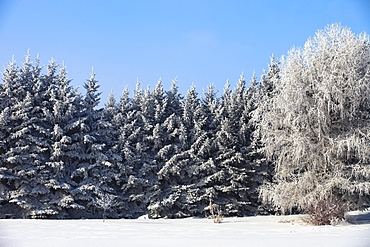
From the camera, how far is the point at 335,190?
1288cm

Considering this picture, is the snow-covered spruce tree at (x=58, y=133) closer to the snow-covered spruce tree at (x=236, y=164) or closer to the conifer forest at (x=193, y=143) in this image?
the conifer forest at (x=193, y=143)

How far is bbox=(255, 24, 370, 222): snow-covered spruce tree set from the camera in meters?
12.5

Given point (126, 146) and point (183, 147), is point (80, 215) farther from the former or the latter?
point (183, 147)

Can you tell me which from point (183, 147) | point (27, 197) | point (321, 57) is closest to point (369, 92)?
point (321, 57)

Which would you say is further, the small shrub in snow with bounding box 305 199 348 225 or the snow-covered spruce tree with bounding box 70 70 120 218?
the snow-covered spruce tree with bounding box 70 70 120 218

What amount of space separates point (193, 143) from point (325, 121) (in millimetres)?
8324

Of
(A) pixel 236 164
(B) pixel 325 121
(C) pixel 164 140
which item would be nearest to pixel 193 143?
(C) pixel 164 140

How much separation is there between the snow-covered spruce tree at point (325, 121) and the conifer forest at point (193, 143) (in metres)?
0.05

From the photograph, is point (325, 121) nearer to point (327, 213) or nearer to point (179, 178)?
point (327, 213)

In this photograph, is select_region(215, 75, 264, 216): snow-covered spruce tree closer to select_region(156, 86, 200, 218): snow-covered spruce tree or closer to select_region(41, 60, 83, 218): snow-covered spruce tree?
select_region(156, 86, 200, 218): snow-covered spruce tree

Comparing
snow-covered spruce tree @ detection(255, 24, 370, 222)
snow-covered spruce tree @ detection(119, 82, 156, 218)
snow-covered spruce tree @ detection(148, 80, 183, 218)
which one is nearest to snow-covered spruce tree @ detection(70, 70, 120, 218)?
snow-covered spruce tree @ detection(119, 82, 156, 218)

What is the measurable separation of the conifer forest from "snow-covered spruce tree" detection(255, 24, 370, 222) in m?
0.05

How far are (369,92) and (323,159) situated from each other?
308 centimetres

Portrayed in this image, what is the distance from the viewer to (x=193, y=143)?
19453 mm
